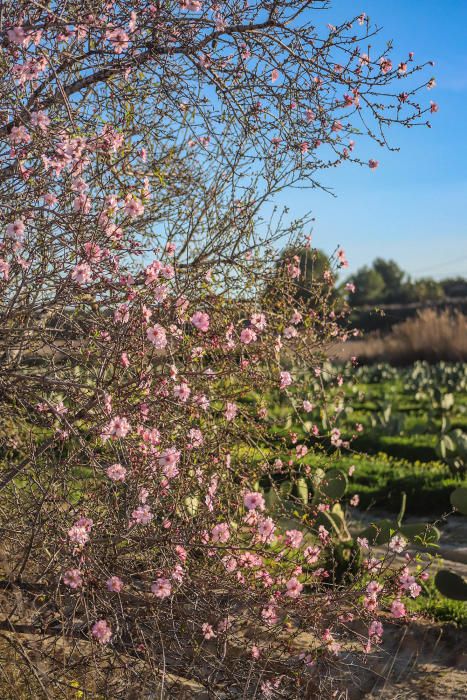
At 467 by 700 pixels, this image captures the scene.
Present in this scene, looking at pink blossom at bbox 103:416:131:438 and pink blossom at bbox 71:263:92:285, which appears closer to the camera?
pink blossom at bbox 103:416:131:438

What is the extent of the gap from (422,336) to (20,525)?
1773cm

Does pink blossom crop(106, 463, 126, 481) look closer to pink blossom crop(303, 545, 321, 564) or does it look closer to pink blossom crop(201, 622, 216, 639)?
pink blossom crop(201, 622, 216, 639)

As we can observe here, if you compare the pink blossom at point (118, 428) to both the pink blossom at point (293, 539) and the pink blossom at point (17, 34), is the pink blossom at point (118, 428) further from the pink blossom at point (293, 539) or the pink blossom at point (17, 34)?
the pink blossom at point (17, 34)

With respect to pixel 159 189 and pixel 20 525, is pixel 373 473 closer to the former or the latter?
pixel 159 189

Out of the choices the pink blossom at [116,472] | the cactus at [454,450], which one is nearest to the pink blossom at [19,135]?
the pink blossom at [116,472]

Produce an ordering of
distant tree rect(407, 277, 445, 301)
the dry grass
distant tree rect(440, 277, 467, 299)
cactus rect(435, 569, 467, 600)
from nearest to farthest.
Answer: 1. cactus rect(435, 569, 467, 600)
2. the dry grass
3. distant tree rect(407, 277, 445, 301)
4. distant tree rect(440, 277, 467, 299)

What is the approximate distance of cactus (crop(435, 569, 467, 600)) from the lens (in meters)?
4.82

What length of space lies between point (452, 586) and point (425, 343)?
15940 mm

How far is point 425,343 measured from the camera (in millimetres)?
20219

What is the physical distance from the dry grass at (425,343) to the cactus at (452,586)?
49.2 feet

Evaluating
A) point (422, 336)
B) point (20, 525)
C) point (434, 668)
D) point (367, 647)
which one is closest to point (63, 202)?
point (20, 525)

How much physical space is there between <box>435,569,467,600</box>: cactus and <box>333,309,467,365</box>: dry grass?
49.2ft

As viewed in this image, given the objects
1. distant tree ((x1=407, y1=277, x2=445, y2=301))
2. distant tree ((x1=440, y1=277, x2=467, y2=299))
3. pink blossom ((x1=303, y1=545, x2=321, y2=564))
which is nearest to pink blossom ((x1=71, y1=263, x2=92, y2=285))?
pink blossom ((x1=303, y1=545, x2=321, y2=564))

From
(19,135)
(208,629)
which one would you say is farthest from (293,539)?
(19,135)
